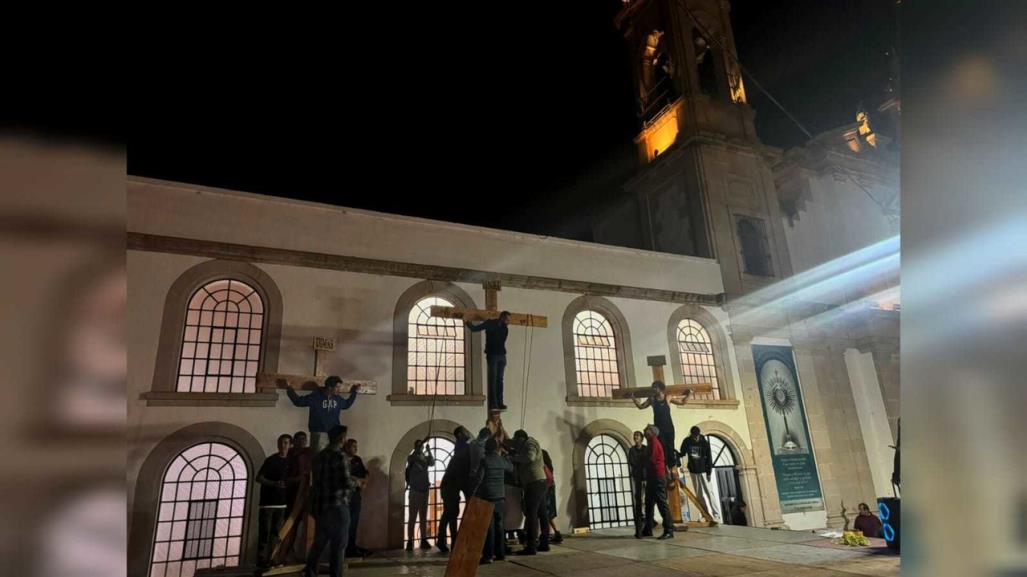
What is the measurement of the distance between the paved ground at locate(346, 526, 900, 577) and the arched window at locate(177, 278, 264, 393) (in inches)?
174

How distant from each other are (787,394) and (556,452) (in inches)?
292

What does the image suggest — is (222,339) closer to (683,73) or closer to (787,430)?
(787,430)

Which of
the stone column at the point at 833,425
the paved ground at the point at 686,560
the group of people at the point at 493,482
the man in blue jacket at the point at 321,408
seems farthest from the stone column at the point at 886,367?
the man in blue jacket at the point at 321,408

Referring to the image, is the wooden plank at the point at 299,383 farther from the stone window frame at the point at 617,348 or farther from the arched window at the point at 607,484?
the arched window at the point at 607,484

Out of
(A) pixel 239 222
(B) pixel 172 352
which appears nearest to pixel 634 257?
(A) pixel 239 222

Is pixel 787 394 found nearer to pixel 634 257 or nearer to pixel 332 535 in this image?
pixel 634 257

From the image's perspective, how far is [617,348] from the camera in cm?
1448

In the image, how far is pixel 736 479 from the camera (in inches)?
570

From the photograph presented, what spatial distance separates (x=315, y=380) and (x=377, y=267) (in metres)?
3.22

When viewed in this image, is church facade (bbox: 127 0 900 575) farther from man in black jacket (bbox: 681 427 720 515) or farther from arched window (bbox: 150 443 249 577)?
man in black jacket (bbox: 681 427 720 515)

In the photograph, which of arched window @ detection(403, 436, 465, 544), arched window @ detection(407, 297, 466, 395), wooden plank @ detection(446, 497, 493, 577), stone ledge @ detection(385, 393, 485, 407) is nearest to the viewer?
wooden plank @ detection(446, 497, 493, 577)

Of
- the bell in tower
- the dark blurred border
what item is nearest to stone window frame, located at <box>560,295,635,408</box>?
the bell in tower

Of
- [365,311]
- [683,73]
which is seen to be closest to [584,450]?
[365,311]

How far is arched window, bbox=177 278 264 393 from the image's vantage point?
10766 millimetres
